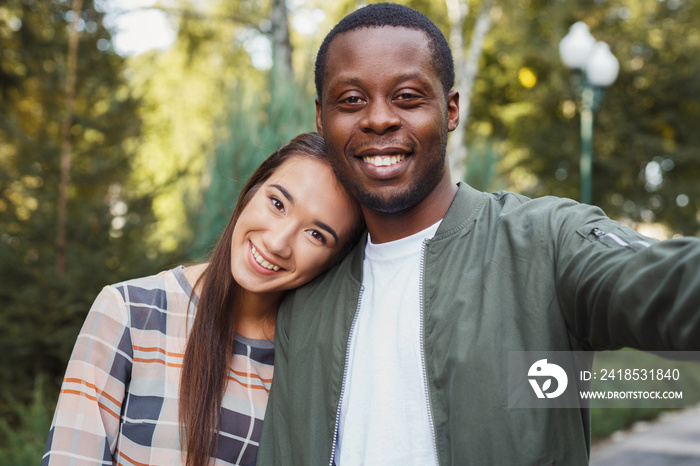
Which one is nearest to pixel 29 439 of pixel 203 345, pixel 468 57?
pixel 203 345

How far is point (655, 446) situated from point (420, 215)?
6.34 m

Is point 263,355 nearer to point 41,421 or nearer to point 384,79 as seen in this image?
point 384,79

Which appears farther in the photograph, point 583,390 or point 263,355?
point 263,355

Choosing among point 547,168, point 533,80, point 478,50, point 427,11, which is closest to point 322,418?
point 478,50

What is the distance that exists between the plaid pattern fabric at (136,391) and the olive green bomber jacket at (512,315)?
343mm

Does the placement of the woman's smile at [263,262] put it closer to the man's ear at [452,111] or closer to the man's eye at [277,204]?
the man's eye at [277,204]

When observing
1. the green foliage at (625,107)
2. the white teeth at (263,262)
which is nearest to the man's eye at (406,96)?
the white teeth at (263,262)

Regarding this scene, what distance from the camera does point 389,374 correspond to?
6.70 feet

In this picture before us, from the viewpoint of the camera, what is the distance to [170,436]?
2.41 meters

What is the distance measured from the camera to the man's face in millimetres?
2111

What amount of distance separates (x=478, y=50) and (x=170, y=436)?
1159 cm

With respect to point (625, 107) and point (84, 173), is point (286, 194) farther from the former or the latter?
point (625, 107)

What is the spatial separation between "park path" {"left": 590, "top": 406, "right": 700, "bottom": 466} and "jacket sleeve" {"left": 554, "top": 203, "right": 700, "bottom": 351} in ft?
18.0

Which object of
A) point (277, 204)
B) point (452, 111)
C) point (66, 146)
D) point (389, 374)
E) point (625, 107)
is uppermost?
point (625, 107)
